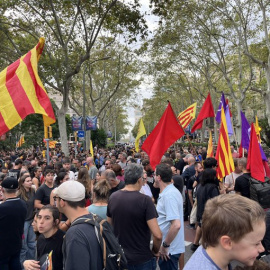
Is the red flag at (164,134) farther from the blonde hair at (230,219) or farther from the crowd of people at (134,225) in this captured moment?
the blonde hair at (230,219)

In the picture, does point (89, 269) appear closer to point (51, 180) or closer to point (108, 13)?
point (51, 180)

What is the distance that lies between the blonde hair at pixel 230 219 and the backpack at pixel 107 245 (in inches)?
35.4

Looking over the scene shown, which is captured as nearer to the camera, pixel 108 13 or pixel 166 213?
pixel 166 213

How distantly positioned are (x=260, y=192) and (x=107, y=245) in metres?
2.87

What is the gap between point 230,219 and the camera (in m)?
1.47

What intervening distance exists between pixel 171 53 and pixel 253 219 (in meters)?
21.0

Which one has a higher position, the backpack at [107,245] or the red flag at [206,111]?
the red flag at [206,111]

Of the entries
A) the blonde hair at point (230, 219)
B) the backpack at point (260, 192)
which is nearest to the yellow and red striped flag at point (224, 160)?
the backpack at point (260, 192)

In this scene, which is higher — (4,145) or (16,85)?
(16,85)

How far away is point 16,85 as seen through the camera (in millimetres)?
4594

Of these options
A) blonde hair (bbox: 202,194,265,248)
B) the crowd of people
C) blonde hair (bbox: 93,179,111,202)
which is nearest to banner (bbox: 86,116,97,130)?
the crowd of people

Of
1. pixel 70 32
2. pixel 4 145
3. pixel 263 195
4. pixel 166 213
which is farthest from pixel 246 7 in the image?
pixel 4 145

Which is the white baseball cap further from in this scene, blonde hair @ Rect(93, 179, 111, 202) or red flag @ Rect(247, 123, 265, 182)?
red flag @ Rect(247, 123, 265, 182)

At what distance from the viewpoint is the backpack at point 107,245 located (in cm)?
222
